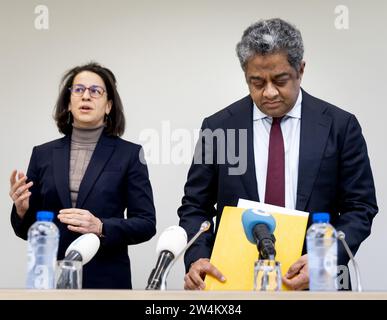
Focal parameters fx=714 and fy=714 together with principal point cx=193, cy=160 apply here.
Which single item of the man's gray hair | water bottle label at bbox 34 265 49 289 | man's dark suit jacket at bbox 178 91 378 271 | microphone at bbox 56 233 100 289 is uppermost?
the man's gray hair

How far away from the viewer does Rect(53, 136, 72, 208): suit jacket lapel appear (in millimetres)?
2543

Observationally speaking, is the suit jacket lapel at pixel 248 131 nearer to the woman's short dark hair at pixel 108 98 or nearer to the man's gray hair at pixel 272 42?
the man's gray hair at pixel 272 42

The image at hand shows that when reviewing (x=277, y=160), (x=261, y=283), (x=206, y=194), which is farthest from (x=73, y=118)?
(x=261, y=283)

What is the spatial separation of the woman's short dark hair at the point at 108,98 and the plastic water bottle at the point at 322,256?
124 cm

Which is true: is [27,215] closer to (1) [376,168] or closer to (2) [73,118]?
(2) [73,118]

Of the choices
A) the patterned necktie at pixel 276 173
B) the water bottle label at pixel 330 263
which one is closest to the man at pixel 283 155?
the patterned necktie at pixel 276 173

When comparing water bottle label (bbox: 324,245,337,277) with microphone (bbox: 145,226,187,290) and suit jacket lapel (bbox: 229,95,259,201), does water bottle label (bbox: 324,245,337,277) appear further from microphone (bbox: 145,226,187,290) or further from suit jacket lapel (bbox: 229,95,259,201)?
suit jacket lapel (bbox: 229,95,259,201)

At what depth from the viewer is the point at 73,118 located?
2832 mm

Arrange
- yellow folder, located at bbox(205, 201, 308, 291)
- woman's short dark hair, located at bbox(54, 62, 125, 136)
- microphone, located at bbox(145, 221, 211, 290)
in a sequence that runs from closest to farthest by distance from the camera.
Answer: microphone, located at bbox(145, 221, 211, 290) < yellow folder, located at bbox(205, 201, 308, 291) < woman's short dark hair, located at bbox(54, 62, 125, 136)

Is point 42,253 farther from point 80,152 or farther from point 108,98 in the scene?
point 108,98

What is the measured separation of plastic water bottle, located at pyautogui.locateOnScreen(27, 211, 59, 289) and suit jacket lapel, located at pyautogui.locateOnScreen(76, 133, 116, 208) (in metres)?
0.72

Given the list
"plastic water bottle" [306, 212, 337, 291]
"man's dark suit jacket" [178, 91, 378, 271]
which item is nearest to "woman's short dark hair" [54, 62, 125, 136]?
"man's dark suit jacket" [178, 91, 378, 271]
